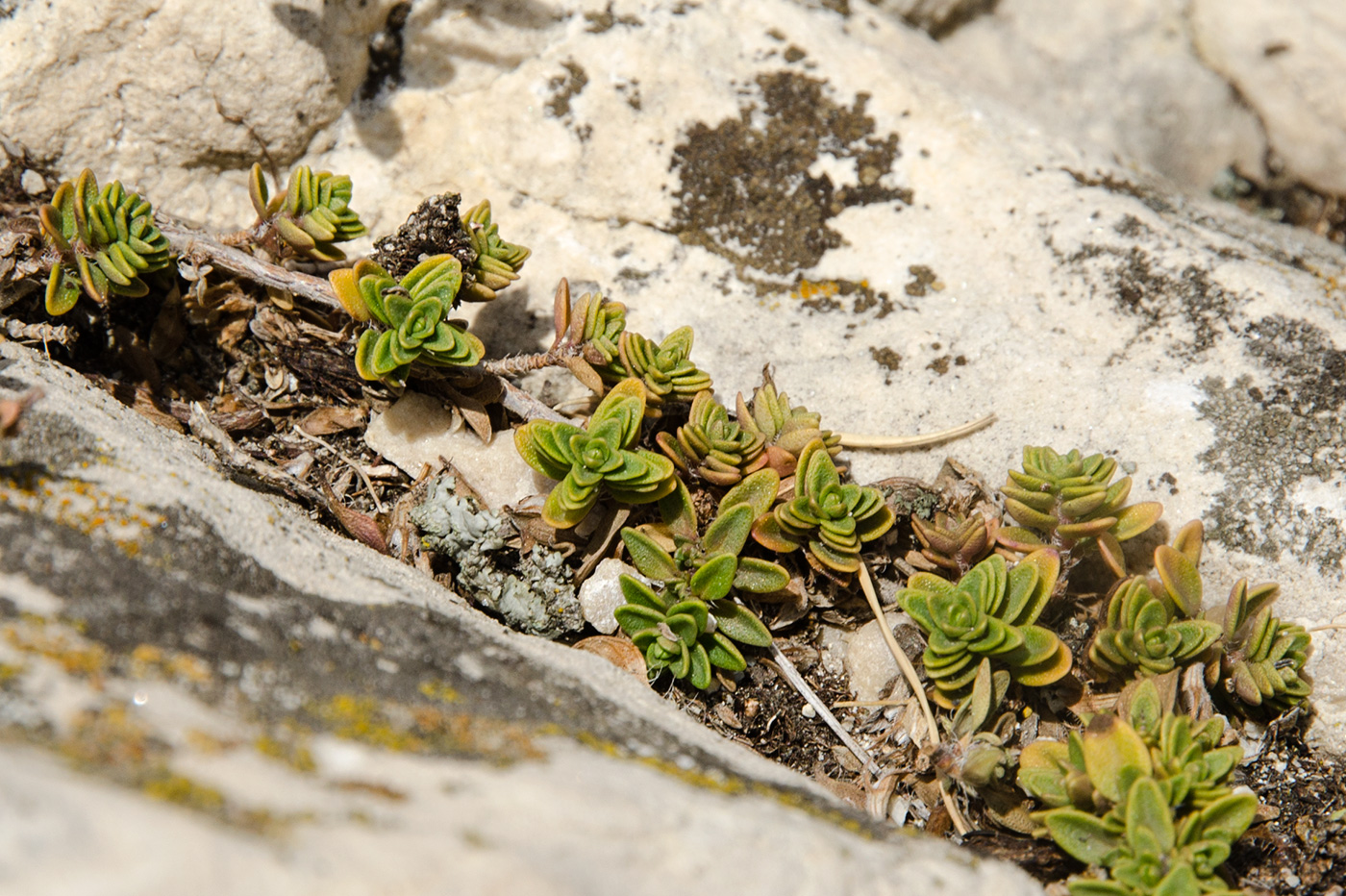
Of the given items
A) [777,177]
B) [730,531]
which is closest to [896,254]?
[777,177]

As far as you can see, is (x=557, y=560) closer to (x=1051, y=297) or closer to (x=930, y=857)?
(x=930, y=857)

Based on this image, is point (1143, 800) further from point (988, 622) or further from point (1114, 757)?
point (988, 622)

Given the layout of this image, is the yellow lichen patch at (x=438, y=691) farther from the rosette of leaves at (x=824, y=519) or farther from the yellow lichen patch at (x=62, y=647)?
the rosette of leaves at (x=824, y=519)

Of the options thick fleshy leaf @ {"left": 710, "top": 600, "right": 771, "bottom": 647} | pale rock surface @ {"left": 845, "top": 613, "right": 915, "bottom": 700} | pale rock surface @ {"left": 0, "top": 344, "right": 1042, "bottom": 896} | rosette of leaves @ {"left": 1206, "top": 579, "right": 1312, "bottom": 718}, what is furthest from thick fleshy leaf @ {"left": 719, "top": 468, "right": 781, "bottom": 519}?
rosette of leaves @ {"left": 1206, "top": 579, "right": 1312, "bottom": 718}

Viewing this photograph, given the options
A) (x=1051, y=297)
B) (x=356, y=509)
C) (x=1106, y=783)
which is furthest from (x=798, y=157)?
(x=1106, y=783)

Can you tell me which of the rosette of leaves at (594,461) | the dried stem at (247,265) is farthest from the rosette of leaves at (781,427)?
the dried stem at (247,265)

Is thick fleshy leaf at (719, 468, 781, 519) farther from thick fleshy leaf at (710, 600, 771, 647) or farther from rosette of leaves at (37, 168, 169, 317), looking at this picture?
rosette of leaves at (37, 168, 169, 317)
